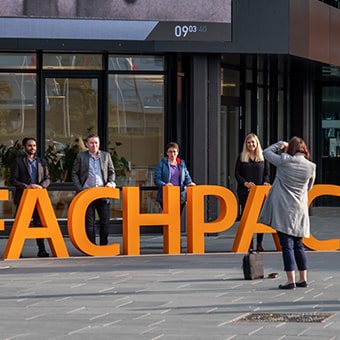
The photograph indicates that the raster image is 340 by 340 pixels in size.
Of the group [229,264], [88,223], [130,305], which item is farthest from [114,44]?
[130,305]

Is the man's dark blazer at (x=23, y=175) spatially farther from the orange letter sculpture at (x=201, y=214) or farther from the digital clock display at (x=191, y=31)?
the digital clock display at (x=191, y=31)

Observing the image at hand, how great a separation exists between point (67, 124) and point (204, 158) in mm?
2500

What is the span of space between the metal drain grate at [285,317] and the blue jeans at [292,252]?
209cm

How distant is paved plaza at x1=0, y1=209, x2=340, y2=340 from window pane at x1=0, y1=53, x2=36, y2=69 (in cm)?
420

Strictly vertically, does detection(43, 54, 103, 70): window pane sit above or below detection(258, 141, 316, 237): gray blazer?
above

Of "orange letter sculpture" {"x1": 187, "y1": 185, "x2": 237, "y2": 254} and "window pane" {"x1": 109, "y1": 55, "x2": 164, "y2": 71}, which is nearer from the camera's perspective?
"orange letter sculpture" {"x1": 187, "y1": 185, "x2": 237, "y2": 254}

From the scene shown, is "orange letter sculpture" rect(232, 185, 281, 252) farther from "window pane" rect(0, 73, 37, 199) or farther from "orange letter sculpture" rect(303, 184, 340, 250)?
"window pane" rect(0, 73, 37, 199)

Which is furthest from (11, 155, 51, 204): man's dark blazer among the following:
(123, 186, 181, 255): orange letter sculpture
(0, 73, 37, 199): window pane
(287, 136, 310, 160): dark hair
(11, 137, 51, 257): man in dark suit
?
(287, 136, 310, 160): dark hair

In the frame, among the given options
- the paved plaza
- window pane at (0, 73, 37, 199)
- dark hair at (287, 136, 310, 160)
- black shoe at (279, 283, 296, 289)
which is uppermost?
window pane at (0, 73, 37, 199)

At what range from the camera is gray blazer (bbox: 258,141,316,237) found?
513 inches

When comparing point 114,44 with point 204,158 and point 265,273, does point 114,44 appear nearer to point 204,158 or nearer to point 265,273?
point 204,158

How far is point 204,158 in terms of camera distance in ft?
66.9

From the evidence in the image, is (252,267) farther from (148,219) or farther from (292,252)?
(148,219)

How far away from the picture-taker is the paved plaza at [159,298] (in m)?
9.87
